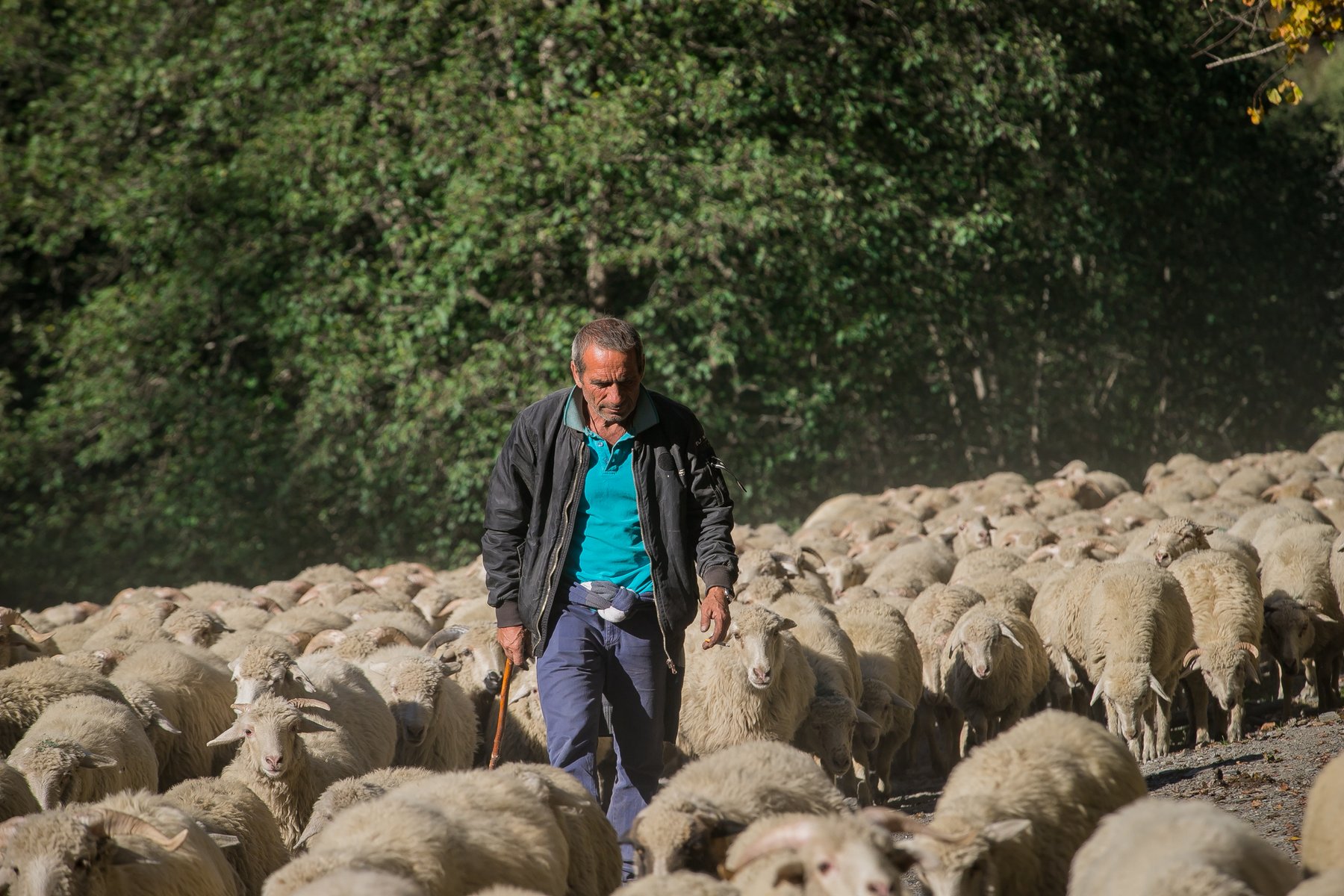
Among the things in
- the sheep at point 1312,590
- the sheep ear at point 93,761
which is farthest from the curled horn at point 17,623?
the sheep at point 1312,590

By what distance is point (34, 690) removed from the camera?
272 inches

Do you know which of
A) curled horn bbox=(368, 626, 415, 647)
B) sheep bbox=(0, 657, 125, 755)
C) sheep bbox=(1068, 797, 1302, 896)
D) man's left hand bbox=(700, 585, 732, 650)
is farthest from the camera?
curled horn bbox=(368, 626, 415, 647)

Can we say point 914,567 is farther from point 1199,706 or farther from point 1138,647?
point 1138,647

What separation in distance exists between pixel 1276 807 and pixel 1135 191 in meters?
21.3

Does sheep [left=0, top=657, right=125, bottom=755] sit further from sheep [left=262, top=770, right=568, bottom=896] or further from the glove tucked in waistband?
the glove tucked in waistband

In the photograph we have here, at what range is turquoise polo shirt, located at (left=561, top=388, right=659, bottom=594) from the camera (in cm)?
497

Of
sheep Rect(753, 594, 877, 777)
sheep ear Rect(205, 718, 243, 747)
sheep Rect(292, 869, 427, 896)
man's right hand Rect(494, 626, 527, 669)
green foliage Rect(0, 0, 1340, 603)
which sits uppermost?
green foliage Rect(0, 0, 1340, 603)

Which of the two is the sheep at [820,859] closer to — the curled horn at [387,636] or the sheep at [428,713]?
the sheep at [428,713]

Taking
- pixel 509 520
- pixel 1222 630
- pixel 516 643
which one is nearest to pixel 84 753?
pixel 516 643

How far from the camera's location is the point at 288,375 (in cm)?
2192

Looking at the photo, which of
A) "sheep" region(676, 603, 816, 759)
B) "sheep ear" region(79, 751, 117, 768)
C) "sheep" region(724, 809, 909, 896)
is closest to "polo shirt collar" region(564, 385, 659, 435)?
"sheep" region(724, 809, 909, 896)

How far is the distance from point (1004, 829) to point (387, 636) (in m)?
5.38

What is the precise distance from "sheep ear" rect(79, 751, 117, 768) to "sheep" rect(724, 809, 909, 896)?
3232mm

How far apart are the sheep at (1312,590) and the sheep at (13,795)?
7.63 meters
